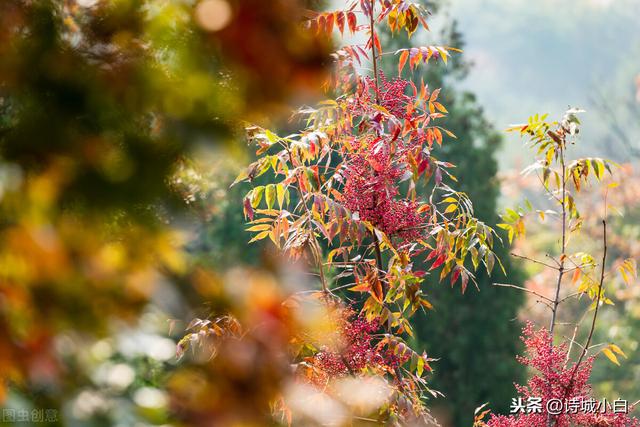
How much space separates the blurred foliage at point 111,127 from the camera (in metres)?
0.60

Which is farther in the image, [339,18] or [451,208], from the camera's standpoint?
[451,208]

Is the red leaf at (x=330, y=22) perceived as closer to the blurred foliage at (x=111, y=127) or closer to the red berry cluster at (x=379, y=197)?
the red berry cluster at (x=379, y=197)

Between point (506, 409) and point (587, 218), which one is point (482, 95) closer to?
point (587, 218)

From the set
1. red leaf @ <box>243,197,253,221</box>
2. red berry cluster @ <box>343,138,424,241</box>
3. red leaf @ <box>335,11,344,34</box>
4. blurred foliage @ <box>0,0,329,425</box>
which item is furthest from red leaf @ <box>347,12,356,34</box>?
blurred foliage @ <box>0,0,329,425</box>

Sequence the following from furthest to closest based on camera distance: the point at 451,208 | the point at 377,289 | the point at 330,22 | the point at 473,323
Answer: the point at 473,323 < the point at 451,208 < the point at 330,22 < the point at 377,289

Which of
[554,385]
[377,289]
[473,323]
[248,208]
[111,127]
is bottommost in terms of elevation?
[111,127]

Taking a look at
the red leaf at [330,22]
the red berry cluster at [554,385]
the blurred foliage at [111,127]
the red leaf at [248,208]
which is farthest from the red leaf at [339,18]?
the blurred foliage at [111,127]

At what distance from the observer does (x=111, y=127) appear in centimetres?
73

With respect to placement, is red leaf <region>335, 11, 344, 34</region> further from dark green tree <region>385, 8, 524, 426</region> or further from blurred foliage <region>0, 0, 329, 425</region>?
dark green tree <region>385, 8, 524, 426</region>

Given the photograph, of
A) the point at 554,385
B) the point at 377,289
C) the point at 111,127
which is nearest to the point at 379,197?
the point at 377,289

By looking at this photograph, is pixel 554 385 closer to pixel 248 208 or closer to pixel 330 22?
pixel 248 208

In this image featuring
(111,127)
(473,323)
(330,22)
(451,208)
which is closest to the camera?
(111,127)

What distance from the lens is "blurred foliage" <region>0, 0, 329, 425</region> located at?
1.96ft

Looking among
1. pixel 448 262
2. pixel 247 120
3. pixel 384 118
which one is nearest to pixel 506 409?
pixel 448 262
